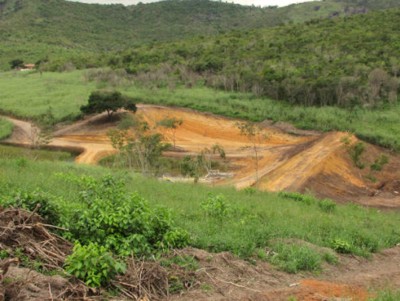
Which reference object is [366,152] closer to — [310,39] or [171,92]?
[171,92]

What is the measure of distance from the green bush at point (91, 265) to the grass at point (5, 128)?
32.5 meters

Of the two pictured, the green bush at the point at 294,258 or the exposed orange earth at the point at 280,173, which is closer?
the exposed orange earth at the point at 280,173

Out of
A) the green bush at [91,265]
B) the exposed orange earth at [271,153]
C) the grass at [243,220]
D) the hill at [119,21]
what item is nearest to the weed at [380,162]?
the exposed orange earth at [271,153]

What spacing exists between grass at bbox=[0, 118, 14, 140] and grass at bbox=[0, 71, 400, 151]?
8.24 ft

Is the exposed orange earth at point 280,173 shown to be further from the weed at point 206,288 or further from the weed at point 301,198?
the weed at point 301,198

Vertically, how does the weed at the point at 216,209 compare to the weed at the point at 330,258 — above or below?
above

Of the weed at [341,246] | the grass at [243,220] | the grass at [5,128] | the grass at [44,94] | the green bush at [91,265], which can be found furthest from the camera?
the grass at [44,94]

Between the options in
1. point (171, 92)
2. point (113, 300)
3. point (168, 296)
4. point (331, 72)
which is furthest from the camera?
point (171, 92)

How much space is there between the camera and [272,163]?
29.4m

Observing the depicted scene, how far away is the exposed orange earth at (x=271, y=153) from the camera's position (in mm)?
25403

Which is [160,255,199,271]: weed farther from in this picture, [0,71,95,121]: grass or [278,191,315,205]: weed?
[0,71,95,121]: grass

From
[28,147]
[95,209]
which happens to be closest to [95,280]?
[95,209]

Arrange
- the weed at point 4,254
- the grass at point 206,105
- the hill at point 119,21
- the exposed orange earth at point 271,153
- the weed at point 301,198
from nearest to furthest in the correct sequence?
the weed at point 4,254, the weed at point 301,198, the exposed orange earth at point 271,153, the grass at point 206,105, the hill at point 119,21

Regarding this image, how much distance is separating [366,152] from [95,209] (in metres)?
25.3
